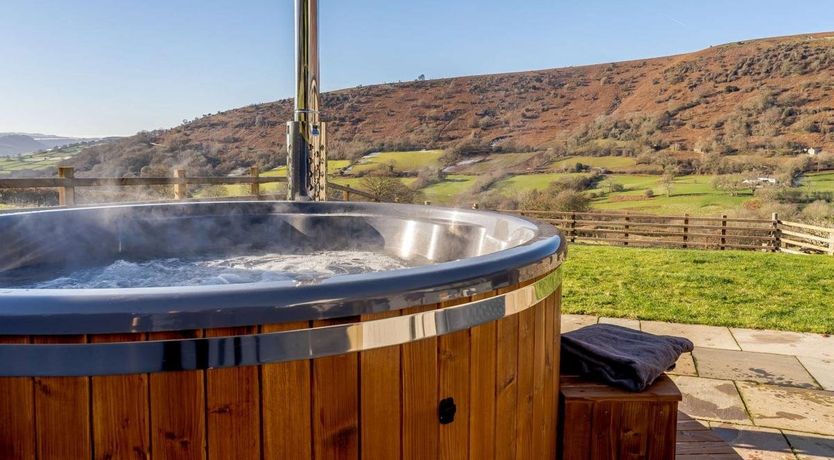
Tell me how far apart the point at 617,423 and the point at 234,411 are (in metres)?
0.95

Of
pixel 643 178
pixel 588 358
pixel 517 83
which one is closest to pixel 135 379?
pixel 588 358

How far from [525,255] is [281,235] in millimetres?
1772

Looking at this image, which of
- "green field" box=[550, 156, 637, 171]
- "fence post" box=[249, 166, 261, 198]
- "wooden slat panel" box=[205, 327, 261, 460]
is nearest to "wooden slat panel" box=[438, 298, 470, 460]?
"wooden slat panel" box=[205, 327, 261, 460]

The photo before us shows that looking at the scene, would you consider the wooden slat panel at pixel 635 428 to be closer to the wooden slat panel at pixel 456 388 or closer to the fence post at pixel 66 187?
the wooden slat panel at pixel 456 388

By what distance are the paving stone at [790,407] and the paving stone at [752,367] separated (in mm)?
79

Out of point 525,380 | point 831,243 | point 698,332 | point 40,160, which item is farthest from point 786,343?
point 831,243

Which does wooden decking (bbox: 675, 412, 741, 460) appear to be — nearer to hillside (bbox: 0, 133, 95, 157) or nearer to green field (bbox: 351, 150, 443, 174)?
hillside (bbox: 0, 133, 95, 157)

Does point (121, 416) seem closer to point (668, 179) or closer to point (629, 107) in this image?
point (668, 179)

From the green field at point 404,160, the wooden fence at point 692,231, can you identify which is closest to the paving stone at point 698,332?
the wooden fence at point 692,231

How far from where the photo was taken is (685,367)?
2506 millimetres

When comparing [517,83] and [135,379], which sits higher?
[517,83]

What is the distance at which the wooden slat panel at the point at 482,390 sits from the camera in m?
0.97

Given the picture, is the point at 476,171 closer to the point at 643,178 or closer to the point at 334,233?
the point at 643,178

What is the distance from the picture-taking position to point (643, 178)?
1262cm
